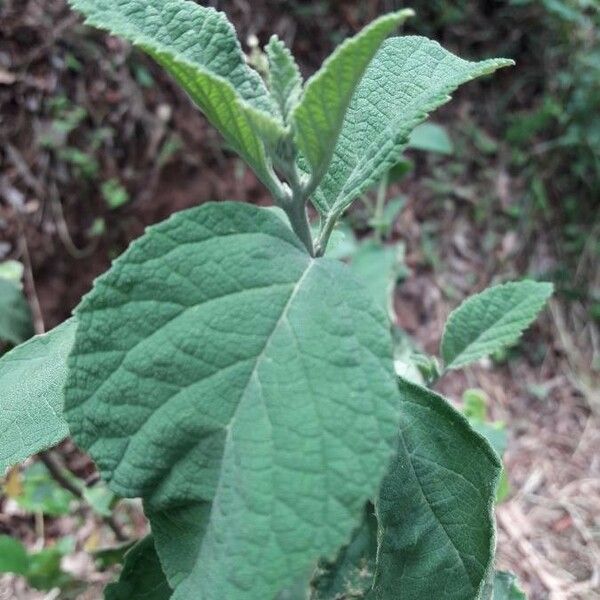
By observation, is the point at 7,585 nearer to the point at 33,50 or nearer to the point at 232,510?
the point at 232,510

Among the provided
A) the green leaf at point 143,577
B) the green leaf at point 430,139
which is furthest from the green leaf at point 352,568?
the green leaf at point 430,139

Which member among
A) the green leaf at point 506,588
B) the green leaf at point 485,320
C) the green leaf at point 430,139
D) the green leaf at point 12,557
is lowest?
the green leaf at point 12,557

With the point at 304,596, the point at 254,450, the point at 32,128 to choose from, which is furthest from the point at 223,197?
the point at 254,450

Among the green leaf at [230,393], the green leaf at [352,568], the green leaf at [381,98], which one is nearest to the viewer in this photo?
the green leaf at [230,393]

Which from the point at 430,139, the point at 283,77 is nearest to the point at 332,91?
the point at 283,77

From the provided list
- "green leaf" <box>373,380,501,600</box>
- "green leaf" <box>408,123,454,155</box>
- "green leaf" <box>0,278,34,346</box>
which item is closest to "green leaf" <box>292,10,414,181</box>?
"green leaf" <box>373,380,501,600</box>

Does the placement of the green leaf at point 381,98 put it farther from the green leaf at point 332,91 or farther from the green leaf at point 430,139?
the green leaf at point 430,139
